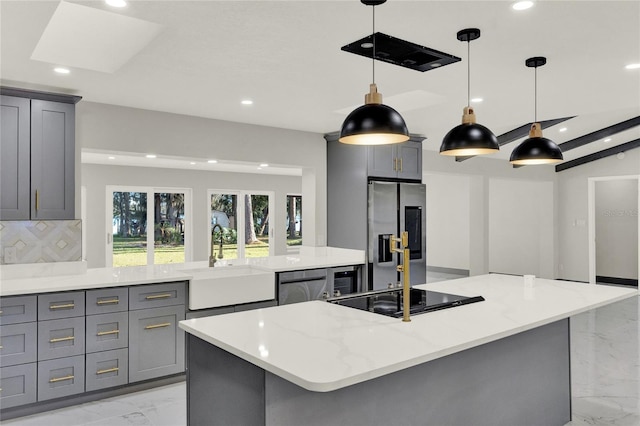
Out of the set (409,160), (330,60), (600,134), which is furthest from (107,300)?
(600,134)

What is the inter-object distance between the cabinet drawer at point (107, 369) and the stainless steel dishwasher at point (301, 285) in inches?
57.2

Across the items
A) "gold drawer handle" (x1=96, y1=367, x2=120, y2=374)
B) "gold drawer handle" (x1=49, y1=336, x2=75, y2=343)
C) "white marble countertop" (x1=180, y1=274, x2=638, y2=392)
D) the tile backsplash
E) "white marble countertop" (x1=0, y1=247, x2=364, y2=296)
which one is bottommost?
"gold drawer handle" (x1=96, y1=367, x2=120, y2=374)

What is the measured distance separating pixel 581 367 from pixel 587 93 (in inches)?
94.2

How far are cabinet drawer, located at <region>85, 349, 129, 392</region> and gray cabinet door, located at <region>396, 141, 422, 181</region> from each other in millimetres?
3529

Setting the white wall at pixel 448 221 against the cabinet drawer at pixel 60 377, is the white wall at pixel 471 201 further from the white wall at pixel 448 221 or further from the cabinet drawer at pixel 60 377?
the cabinet drawer at pixel 60 377

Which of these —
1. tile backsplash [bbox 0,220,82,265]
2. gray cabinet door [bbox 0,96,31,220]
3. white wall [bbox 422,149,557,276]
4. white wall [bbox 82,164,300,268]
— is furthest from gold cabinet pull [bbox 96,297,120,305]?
white wall [bbox 82,164,300,268]

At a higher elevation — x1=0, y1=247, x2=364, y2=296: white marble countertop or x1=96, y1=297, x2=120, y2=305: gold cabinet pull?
x1=0, y1=247, x2=364, y2=296: white marble countertop

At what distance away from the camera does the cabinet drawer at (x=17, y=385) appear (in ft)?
9.89

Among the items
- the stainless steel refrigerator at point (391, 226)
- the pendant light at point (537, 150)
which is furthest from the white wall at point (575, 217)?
the pendant light at point (537, 150)

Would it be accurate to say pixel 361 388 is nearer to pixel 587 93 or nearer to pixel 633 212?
pixel 587 93

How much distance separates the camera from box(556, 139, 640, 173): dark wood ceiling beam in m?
7.78

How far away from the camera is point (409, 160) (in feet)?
18.3

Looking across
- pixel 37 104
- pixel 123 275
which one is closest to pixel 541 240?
pixel 123 275

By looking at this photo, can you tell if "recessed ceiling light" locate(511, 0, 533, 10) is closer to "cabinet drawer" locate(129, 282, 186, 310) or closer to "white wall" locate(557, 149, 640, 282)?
"cabinet drawer" locate(129, 282, 186, 310)
